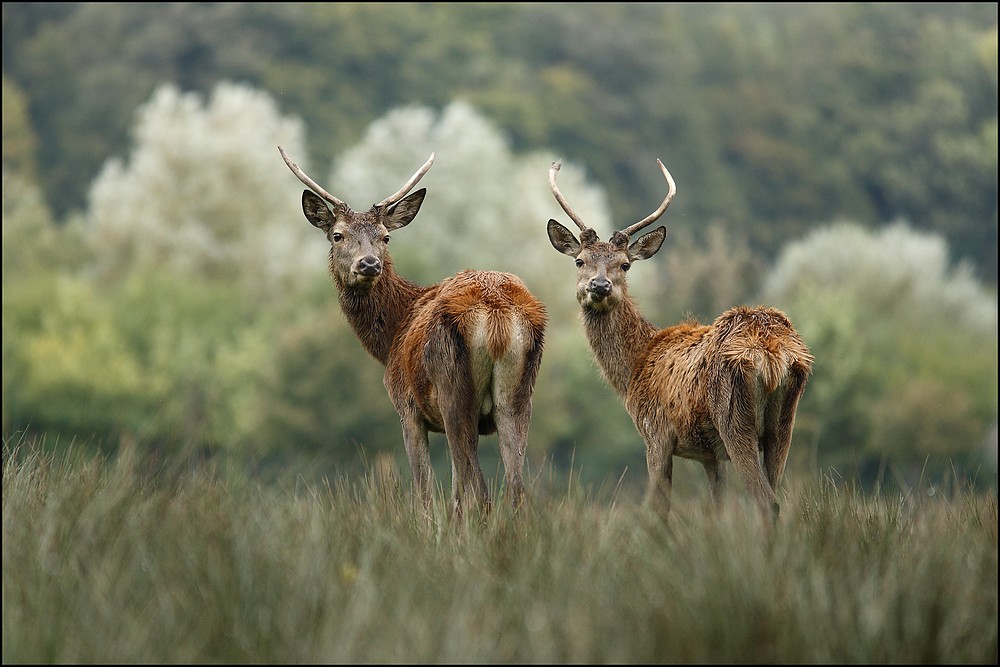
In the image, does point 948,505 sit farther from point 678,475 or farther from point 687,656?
point 687,656

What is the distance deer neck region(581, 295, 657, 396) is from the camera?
354 inches

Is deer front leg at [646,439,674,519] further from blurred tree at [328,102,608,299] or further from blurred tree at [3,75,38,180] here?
blurred tree at [3,75,38,180]

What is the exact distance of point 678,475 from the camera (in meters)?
7.35

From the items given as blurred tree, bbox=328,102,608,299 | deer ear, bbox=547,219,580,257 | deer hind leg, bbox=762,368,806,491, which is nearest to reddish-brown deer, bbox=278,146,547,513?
deer ear, bbox=547,219,580,257

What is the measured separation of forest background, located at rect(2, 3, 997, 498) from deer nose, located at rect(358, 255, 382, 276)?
12.0 meters

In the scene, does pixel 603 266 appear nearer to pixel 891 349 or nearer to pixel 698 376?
pixel 698 376

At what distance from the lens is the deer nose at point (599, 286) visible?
870cm

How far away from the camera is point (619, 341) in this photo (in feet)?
29.6

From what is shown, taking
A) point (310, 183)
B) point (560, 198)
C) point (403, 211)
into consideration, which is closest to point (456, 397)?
point (560, 198)

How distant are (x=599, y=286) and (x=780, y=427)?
154 centimetres

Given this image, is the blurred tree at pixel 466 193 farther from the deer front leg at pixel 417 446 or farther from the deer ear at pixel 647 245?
the deer front leg at pixel 417 446

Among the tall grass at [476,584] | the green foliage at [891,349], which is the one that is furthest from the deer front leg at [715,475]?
the green foliage at [891,349]

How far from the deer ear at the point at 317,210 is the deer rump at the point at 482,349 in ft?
5.28

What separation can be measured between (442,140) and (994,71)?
22.9 metres
